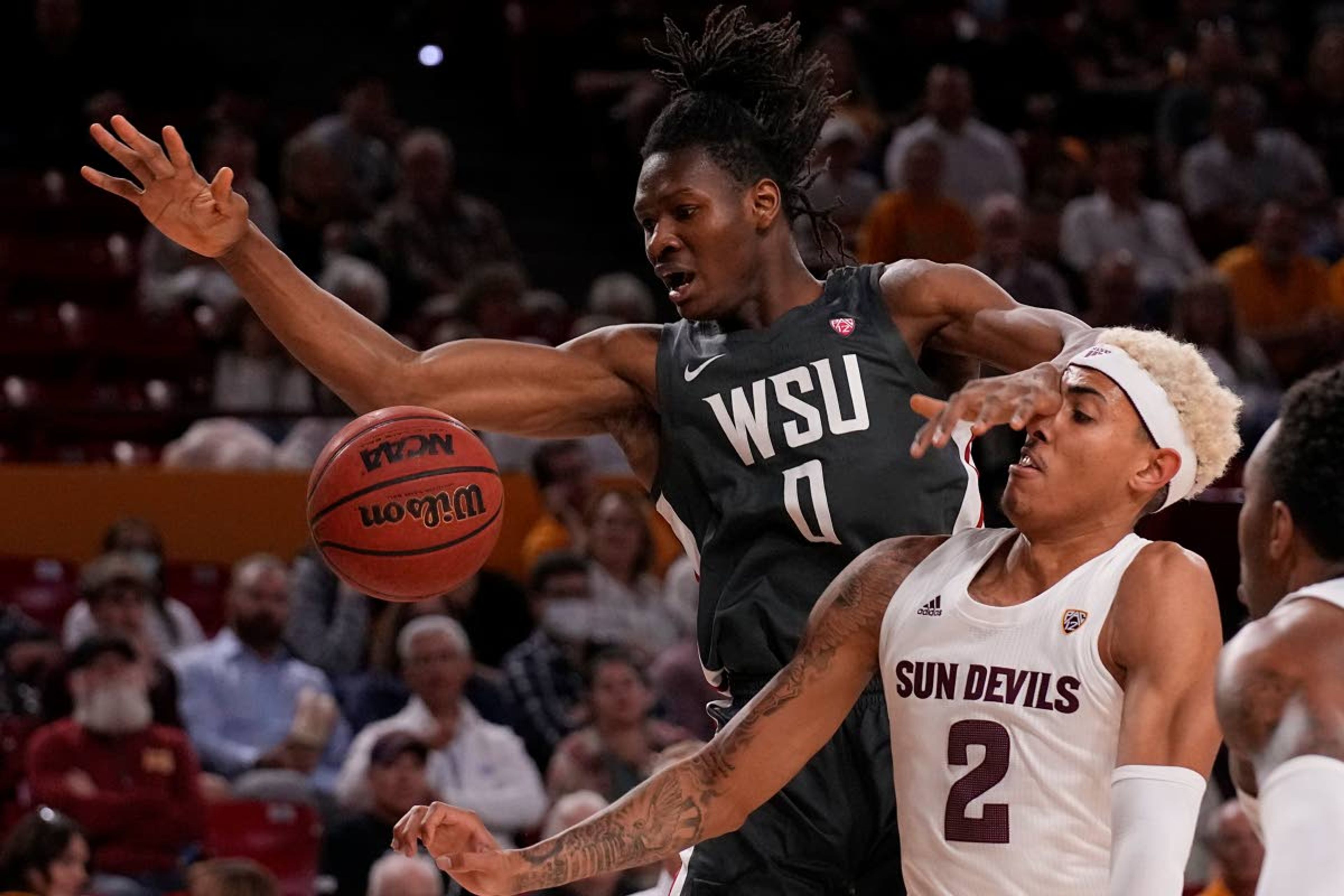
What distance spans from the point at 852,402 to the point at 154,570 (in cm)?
496

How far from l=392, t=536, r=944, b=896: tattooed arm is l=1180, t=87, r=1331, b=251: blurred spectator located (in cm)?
917

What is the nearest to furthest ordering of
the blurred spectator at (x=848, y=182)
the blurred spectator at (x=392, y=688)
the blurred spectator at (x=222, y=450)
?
the blurred spectator at (x=392, y=688) → the blurred spectator at (x=222, y=450) → the blurred spectator at (x=848, y=182)

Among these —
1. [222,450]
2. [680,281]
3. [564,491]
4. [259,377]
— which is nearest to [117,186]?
[680,281]

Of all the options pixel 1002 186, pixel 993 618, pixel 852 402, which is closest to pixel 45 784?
pixel 852 402

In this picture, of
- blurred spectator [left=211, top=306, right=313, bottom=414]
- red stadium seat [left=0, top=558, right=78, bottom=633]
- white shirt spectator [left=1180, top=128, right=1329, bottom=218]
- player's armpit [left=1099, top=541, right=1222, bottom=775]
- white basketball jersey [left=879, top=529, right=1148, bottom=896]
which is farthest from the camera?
white shirt spectator [left=1180, top=128, right=1329, bottom=218]

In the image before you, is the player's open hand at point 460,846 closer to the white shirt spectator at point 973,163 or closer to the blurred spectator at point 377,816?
the blurred spectator at point 377,816

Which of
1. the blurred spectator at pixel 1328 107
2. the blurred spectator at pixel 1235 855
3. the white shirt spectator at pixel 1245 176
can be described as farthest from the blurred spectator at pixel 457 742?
the blurred spectator at pixel 1328 107

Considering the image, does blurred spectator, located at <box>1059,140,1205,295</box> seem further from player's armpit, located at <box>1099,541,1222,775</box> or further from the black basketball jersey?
player's armpit, located at <box>1099,541,1222,775</box>

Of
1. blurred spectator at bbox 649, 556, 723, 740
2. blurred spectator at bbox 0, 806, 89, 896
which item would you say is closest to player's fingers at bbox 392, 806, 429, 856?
blurred spectator at bbox 0, 806, 89, 896

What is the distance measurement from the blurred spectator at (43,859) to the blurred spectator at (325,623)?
1.97 meters

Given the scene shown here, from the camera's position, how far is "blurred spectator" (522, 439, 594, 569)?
29.4 feet

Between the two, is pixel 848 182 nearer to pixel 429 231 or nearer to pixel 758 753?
pixel 429 231

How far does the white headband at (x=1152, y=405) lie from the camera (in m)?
3.36

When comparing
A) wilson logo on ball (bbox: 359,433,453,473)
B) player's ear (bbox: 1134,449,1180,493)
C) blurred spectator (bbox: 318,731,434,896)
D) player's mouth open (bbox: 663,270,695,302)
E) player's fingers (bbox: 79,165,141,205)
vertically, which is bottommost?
blurred spectator (bbox: 318,731,434,896)
